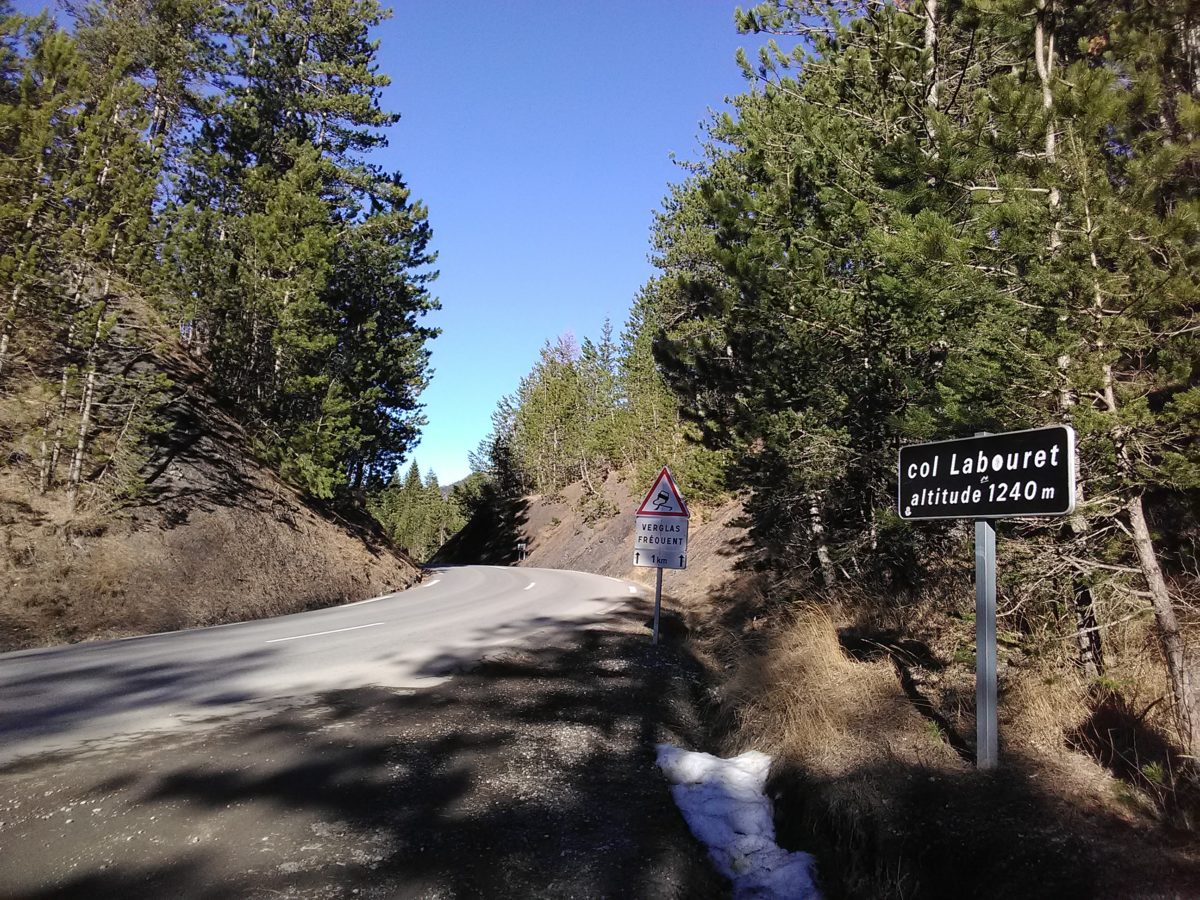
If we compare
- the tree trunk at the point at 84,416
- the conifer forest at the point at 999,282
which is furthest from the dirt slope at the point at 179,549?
the conifer forest at the point at 999,282

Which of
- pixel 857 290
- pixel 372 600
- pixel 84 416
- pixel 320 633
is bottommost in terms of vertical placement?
pixel 372 600

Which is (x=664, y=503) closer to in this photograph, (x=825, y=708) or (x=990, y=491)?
(x=825, y=708)

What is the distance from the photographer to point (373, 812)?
4.01 meters

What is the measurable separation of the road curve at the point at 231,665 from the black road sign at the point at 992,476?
5.59 meters

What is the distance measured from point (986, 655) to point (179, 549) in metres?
15.5

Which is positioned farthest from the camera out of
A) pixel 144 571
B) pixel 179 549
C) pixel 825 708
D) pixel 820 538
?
pixel 179 549

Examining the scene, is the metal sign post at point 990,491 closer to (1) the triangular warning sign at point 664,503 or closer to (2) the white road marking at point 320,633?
(1) the triangular warning sign at point 664,503

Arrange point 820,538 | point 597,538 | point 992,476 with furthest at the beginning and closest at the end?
point 597,538 → point 820,538 → point 992,476

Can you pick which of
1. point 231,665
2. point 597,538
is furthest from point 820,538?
point 597,538

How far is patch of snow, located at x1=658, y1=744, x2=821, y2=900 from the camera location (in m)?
3.55

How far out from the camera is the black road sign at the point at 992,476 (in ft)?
11.4

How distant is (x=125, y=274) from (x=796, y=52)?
13544mm

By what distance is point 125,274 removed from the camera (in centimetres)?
1395

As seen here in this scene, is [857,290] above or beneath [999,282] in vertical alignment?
above
